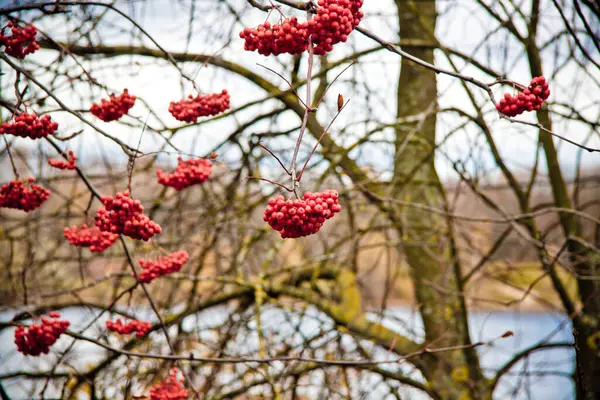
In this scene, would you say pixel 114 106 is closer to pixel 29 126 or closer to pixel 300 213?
pixel 29 126

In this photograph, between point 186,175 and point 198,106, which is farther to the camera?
point 186,175

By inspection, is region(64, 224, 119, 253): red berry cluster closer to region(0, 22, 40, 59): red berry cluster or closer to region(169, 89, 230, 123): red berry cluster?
region(169, 89, 230, 123): red berry cluster

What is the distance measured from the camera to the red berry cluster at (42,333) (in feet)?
6.84

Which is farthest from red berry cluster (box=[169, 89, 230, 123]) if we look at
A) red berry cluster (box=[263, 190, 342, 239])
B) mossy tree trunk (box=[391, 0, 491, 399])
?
mossy tree trunk (box=[391, 0, 491, 399])

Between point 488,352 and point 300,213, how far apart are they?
4.38 metres

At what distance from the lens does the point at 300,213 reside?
1.25m

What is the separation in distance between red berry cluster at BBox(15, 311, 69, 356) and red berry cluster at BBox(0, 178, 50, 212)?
422 millimetres

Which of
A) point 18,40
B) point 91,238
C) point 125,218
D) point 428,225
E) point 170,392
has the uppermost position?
point 428,225

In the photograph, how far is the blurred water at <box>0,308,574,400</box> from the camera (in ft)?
12.4

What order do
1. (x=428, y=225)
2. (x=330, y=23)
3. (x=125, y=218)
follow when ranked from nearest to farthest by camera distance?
(x=330, y=23) → (x=125, y=218) → (x=428, y=225)

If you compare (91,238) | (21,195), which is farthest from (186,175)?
(21,195)

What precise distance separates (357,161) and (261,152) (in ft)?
2.44

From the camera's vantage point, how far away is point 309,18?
142 centimetres

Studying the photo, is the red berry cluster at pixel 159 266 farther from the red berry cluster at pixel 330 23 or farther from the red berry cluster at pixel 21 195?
the red berry cluster at pixel 330 23
